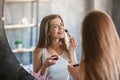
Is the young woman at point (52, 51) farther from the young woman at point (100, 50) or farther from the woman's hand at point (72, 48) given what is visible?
the young woman at point (100, 50)

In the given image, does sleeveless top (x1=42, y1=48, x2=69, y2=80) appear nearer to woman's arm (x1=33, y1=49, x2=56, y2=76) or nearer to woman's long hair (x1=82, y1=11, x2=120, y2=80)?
woman's arm (x1=33, y1=49, x2=56, y2=76)

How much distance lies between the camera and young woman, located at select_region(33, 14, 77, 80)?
2.52 ft

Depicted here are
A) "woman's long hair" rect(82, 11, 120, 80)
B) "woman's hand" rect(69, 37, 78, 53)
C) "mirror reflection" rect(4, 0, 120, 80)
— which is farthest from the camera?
"woman's hand" rect(69, 37, 78, 53)

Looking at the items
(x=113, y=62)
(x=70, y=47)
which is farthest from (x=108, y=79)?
(x=70, y=47)

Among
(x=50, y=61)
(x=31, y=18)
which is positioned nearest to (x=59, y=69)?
(x=50, y=61)

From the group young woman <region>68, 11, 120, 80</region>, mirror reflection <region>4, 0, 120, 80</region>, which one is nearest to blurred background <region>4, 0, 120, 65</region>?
mirror reflection <region>4, 0, 120, 80</region>

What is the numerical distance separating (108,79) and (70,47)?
255 millimetres

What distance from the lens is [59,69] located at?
792 mm

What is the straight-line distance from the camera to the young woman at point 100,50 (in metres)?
0.59

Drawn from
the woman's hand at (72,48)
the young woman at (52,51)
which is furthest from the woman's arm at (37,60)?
the woman's hand at (72,48)

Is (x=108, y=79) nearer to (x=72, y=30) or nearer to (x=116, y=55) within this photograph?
(x=116, y=55)

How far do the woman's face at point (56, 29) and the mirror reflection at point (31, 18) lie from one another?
30 millimetres

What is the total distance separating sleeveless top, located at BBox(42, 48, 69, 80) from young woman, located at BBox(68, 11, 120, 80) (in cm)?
18

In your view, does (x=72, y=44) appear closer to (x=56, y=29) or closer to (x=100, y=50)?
(x=56, y=29)
